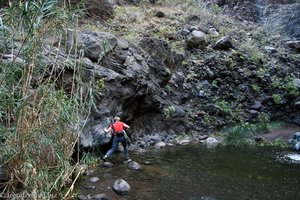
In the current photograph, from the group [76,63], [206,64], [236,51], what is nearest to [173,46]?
[206,64]

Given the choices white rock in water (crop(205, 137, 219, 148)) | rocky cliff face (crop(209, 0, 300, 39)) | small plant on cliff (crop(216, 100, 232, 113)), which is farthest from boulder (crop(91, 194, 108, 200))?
rocky cliff face (crop(209, 0, 300, 39))

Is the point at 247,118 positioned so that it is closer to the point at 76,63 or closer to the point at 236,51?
the point at 236,51

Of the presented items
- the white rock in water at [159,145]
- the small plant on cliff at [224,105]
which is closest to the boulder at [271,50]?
the small plant on cliff at [224,105]

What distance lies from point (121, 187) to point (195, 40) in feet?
29.8

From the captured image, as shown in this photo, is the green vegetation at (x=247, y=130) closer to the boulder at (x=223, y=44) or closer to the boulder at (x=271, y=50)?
the boulder at (x=223, y=44)

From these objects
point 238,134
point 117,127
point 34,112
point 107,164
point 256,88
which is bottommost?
point 238,134

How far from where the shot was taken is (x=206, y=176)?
6625mm

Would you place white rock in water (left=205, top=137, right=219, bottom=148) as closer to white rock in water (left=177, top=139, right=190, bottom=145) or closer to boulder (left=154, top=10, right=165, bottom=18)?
white rock in water (left=177, top=139, right=190, bottom=145)

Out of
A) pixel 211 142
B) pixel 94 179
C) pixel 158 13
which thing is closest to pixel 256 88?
pixel 211 142

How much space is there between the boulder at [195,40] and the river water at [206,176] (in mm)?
5677

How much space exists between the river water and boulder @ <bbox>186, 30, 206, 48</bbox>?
18.6 ft

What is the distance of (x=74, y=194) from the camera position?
17.2ft

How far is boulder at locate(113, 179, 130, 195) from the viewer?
217 inches

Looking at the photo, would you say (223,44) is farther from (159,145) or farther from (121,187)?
(121,187)
